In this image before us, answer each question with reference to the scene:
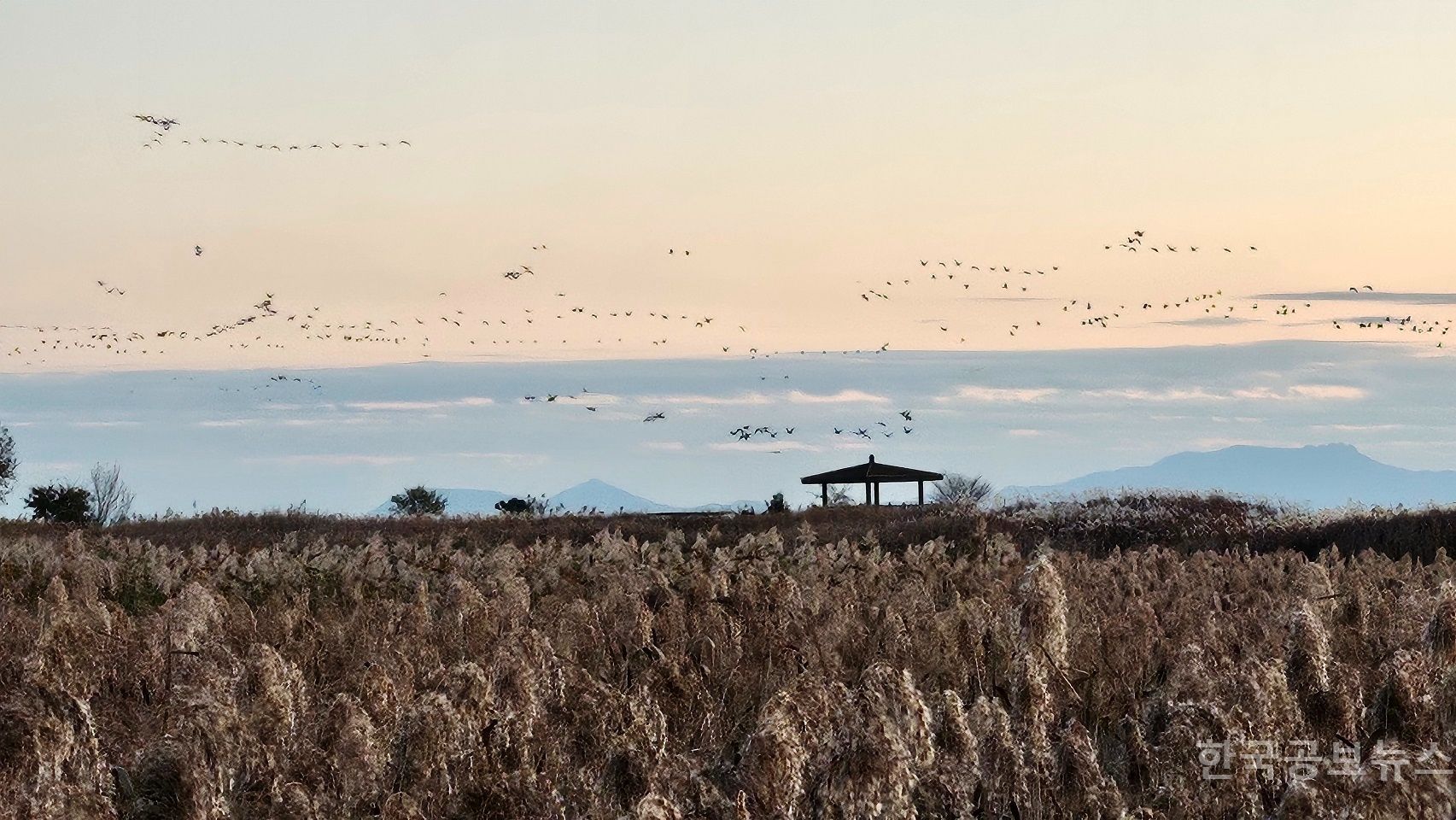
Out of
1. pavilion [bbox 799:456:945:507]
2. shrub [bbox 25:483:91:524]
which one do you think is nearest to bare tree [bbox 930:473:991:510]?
pavilion [bbox 799:456:945:507]

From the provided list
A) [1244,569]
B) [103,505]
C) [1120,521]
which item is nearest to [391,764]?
[1244,569]

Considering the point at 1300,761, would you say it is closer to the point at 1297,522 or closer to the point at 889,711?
the point at 889,711

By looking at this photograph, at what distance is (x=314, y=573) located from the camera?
12.5 metres

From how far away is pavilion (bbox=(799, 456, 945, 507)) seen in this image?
1734 inches

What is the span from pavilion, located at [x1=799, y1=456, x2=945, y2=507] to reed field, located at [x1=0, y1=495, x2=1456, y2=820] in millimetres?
31872

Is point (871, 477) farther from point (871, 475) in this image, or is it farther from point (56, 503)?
point (56, 503)

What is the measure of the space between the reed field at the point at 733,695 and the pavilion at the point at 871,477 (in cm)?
3187

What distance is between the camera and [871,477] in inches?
1736

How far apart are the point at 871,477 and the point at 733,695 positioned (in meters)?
37.4

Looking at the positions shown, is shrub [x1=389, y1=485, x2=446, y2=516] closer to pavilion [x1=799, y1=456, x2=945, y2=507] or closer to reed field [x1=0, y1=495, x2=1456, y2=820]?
pavilion [x1=799, y1=456, x2=945, y2=507]

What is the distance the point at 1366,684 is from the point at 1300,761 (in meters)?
2.56

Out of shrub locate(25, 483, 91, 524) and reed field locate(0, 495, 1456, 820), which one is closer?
reed field locate(0, 495, 1456, 820)

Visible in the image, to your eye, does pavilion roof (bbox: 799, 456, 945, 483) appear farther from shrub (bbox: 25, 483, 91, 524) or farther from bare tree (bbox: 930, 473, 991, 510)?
shrub (bbox: 25, 483, 91, 524)

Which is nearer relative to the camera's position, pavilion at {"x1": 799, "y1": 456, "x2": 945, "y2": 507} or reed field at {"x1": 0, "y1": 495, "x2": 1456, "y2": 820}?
reed field at {"x1": 0, "y1": 495, "x2": 1456, "y2": 820}
